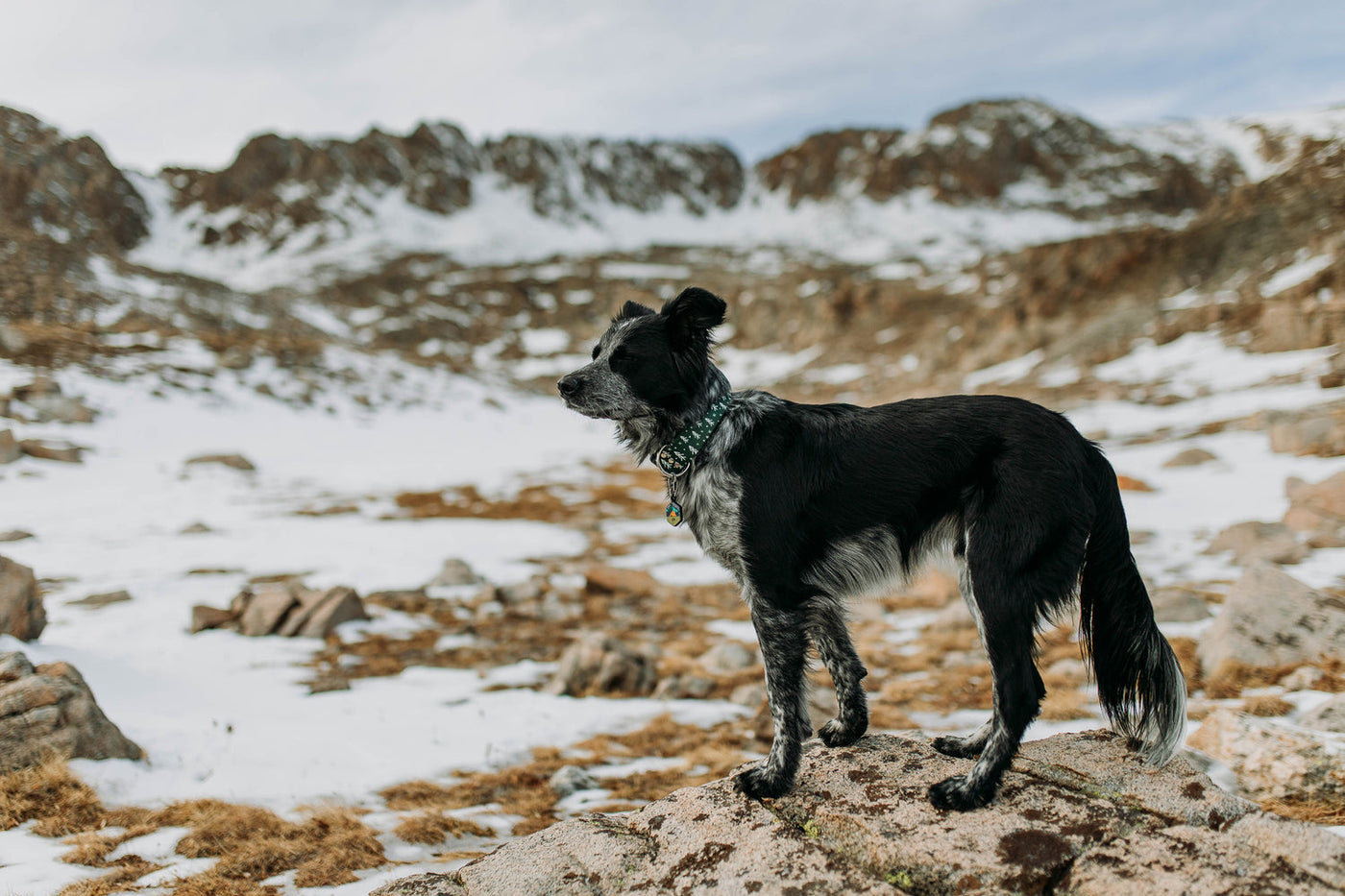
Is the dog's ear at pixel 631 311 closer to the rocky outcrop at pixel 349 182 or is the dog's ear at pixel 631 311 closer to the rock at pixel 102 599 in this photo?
the rock at pixel 102 599

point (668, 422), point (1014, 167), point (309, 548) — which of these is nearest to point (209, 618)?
point (309, 548)

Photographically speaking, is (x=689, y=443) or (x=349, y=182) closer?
(x=689, y=443)

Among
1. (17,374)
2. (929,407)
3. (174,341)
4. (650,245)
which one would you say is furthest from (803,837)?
(650,245)

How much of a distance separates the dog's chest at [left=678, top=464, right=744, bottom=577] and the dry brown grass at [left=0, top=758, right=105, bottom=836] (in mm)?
4035

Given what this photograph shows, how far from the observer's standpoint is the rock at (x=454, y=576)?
1152cm

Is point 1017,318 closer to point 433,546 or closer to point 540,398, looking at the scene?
point 540,398

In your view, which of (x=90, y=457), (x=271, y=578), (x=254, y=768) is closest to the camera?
(x=254, y=768)

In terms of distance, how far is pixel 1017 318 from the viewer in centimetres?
4512

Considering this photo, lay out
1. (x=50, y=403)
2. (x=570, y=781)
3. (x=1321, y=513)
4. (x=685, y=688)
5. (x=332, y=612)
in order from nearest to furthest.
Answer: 1. (x=570, y=781)
2. (x=685, y=688)
3. (x=332, y=612)
4. (x=1321, y=513)
5. (x=50, y=403)

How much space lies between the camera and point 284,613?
9.24 metres

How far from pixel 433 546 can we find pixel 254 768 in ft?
26.5

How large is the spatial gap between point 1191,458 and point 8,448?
24480 mm

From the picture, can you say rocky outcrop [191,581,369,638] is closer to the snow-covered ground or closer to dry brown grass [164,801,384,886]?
the snow-covered ground

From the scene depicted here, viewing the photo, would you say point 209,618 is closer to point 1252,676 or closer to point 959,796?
point 959,796
